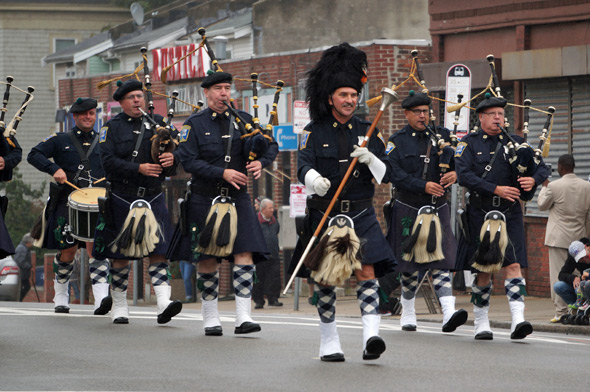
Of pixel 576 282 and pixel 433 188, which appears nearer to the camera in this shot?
pixel 433 188

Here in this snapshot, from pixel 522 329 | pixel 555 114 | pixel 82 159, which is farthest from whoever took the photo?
pixel 555 114

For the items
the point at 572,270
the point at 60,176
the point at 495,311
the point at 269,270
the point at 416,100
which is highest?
the point at 416,100

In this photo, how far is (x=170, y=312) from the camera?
42.2ft

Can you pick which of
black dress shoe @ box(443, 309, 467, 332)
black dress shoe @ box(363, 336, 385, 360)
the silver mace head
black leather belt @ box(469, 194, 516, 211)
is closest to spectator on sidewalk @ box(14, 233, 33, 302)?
black dress shoe @ box(443, 309, 467, 332)

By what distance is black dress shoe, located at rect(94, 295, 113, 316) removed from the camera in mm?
14305

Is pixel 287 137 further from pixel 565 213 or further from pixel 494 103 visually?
pixel 494 103

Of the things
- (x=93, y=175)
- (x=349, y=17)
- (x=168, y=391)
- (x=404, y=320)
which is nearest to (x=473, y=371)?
(x=168, y=391)

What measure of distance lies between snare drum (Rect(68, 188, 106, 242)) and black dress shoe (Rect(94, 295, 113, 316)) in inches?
26.0

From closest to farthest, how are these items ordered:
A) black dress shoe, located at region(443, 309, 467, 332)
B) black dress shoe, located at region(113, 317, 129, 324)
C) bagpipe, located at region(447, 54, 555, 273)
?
1. bagpipe, located at region(447, 54, 555, 273)
2. black dress shoe, located at region(443, 309, 467, 332)
3. black dress shoe, located at region(113, 317, 129, 324)

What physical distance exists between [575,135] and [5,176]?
11.3m

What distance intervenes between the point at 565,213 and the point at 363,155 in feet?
26.0

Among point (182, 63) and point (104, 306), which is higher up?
point (182, 63)

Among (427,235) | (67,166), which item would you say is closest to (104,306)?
(67,166)

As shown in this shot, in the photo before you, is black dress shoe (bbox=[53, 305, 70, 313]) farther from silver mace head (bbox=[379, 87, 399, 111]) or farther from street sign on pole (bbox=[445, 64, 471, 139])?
street sign on pole (bbox=[445, 64, 471, 139])
